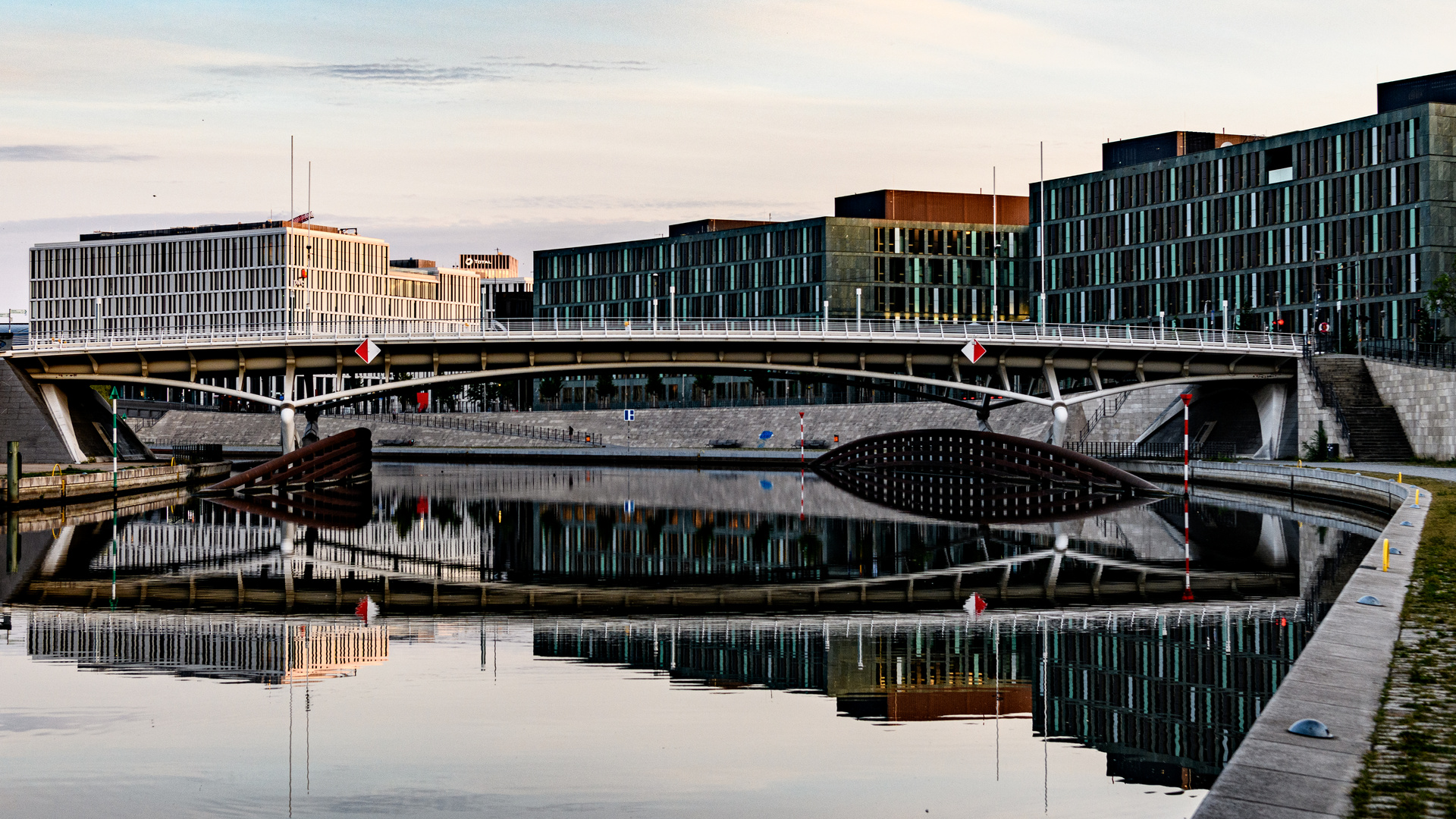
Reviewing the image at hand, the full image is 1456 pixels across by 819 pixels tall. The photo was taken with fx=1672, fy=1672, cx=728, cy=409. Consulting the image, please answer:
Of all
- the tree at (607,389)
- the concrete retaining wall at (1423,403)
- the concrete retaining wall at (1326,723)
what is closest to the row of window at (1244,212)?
the concrete retaining wall at (1423,403)

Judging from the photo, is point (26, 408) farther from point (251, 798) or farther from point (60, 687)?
point (251, 798)

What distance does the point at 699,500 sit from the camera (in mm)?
68062

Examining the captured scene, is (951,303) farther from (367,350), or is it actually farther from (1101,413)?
(367,350)

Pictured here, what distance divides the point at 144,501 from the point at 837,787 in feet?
185

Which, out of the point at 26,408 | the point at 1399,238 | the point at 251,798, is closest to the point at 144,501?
the point at 26,408

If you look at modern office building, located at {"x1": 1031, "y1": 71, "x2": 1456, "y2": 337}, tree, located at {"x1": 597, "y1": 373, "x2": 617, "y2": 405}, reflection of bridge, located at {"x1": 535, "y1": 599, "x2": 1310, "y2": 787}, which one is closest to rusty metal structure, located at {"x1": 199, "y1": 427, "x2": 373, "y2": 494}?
reflection of bridge, located at {"x1": 535, "y1": 599, "x2": 1310, "y2": 787}

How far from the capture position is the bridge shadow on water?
21.7 m

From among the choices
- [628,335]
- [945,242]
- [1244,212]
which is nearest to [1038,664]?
[628,335]

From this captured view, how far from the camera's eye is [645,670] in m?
23.9

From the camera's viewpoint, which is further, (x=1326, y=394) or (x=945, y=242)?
(x=945, y=242)

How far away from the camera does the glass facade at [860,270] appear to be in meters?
158

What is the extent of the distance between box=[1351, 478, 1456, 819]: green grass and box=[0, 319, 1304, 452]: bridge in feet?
194

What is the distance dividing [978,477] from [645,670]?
70587 millimetres

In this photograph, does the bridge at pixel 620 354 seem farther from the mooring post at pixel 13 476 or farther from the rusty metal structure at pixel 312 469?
the mooring post at pixel 13 476
